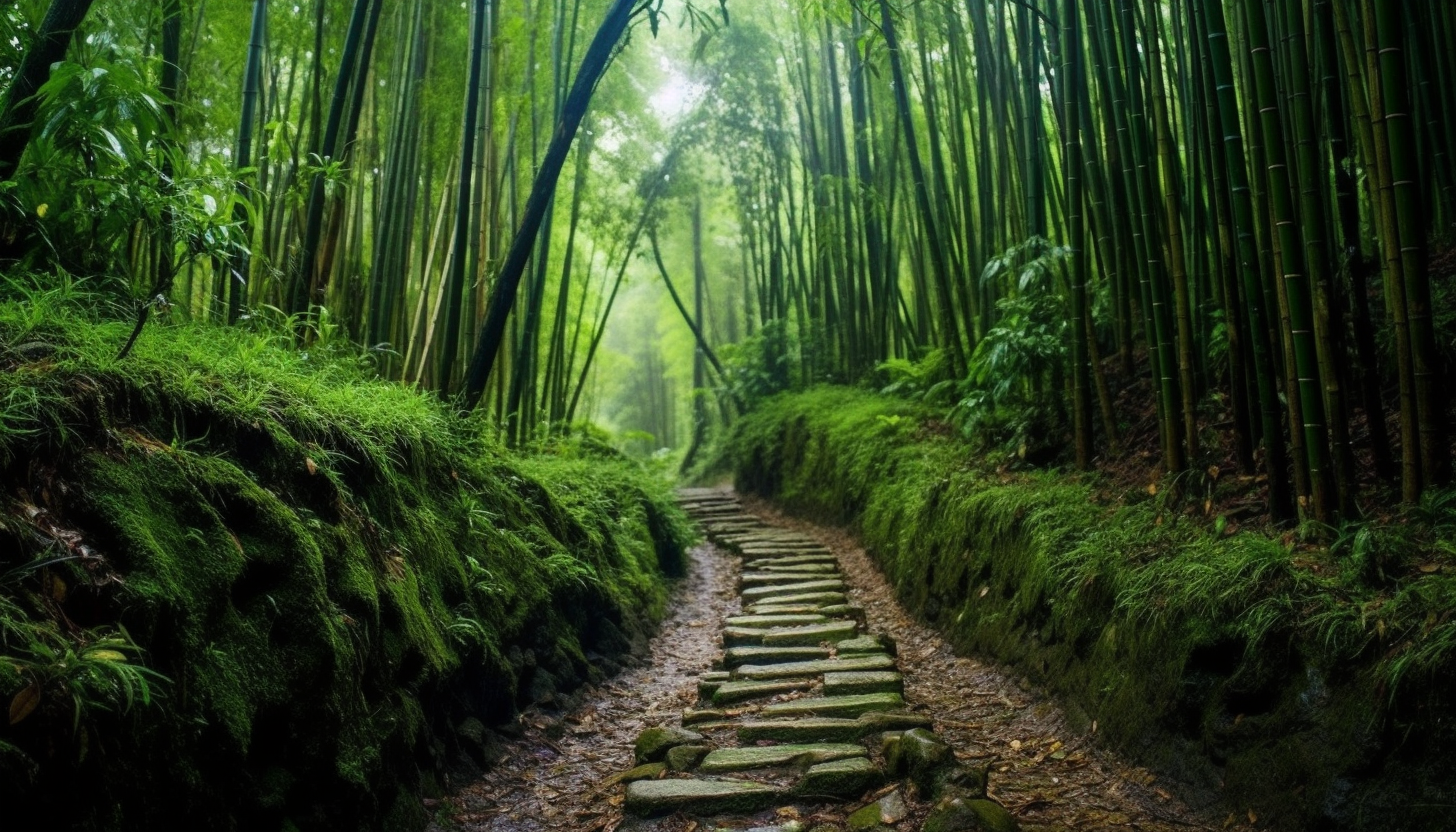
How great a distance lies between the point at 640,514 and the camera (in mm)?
5387

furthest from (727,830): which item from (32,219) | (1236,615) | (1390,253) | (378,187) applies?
(378,187)

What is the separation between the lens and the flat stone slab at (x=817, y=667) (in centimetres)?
330

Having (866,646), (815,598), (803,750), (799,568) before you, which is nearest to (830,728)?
(803,750)

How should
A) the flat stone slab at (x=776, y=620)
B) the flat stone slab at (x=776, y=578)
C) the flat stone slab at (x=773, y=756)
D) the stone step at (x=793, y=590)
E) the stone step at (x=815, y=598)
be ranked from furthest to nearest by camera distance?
the flat stone slab at (x=776, y=578) < the stone step at (x=793, y=590) < the stone step at (x=815, y=598) < the flat stone slab at (x=776, y=620) < the flat stone slab at (x=773, y=756)

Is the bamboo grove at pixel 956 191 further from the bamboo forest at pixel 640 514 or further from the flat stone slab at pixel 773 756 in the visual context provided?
the flat stone slab at pixel 773 756

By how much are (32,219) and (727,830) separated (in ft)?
7.93

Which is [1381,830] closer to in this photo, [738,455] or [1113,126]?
[1113,126]

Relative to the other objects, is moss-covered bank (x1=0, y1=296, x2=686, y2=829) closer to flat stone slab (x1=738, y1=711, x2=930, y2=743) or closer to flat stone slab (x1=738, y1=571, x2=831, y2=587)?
flat stone slab (x1=738, y1=711, x2=930, y2=743)

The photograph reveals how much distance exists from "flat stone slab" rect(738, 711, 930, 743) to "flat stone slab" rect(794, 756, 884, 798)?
0.27m

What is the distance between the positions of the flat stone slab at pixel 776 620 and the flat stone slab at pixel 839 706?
1.13m

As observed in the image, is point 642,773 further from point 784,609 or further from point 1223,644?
point 784,609

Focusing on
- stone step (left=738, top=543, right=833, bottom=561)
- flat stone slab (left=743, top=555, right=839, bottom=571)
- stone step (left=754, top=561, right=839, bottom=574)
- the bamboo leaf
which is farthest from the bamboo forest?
stone step (left=738, top=543, right=833, bottom=561)

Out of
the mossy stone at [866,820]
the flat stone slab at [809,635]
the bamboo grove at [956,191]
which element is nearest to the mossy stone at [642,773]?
the mossy stone at [866,820]

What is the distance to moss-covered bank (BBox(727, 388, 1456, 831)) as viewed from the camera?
5.48 ft
